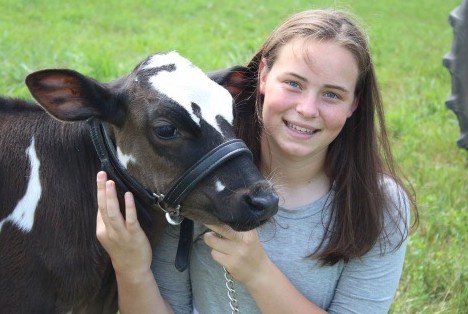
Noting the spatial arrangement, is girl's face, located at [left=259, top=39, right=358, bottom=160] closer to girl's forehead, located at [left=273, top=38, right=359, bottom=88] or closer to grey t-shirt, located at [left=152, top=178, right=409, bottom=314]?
girl's forehead, located at [left=273, top=38, right=359, bottom=88]

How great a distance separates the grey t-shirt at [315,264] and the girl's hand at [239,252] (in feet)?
0.87

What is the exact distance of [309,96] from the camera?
2.91 m

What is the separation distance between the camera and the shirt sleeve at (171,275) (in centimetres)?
321

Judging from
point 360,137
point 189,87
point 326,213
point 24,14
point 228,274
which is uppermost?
point 189,87

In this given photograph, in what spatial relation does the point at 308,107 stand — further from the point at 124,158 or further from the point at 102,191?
the point at 102,191

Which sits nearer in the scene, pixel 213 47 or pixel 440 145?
pixel 440 145

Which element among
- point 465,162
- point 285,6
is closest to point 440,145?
point 465,162

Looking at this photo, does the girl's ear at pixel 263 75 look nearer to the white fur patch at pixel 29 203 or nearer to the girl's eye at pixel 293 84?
the girl's eye at pixel 293 84

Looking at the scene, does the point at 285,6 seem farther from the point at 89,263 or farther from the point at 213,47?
the point at 89,263

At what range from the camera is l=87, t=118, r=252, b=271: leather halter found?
8.71 ft

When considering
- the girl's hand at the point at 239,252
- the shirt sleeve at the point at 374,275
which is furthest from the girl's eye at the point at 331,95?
the girl's hand at the point at 239,252

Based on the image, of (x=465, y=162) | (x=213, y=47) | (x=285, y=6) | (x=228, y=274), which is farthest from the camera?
(x=285, y=6)

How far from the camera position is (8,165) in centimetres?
294

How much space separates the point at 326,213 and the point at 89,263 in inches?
42.2
